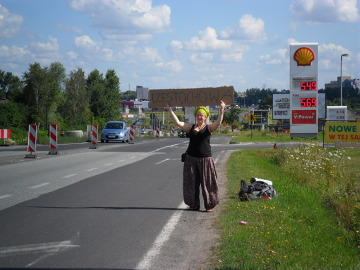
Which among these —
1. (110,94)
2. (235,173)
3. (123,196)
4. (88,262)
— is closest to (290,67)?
(235,173)

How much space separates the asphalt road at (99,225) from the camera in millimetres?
6066

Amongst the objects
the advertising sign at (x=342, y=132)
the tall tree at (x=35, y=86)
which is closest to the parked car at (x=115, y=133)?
the advertising sign at (x=342, y=132)

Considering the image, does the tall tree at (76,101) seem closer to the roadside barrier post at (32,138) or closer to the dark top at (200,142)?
the roadside barrier post at (32,138)

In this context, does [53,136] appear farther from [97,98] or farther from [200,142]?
[97,98]

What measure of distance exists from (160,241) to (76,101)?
3086 inches

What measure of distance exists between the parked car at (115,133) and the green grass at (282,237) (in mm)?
31453

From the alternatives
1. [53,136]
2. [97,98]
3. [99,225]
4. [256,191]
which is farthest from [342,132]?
[97,98]

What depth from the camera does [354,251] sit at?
7160mm

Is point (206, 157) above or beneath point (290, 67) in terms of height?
beneath

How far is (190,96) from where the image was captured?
35.7ft

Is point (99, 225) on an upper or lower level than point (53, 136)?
lower

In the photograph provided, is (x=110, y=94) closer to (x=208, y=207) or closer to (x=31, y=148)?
(x=31, y=148)

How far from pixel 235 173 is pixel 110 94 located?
256ft

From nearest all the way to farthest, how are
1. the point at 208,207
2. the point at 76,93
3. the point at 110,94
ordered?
1. the point at 208,207
2. the point at 76,93
3. the point at 110,94
